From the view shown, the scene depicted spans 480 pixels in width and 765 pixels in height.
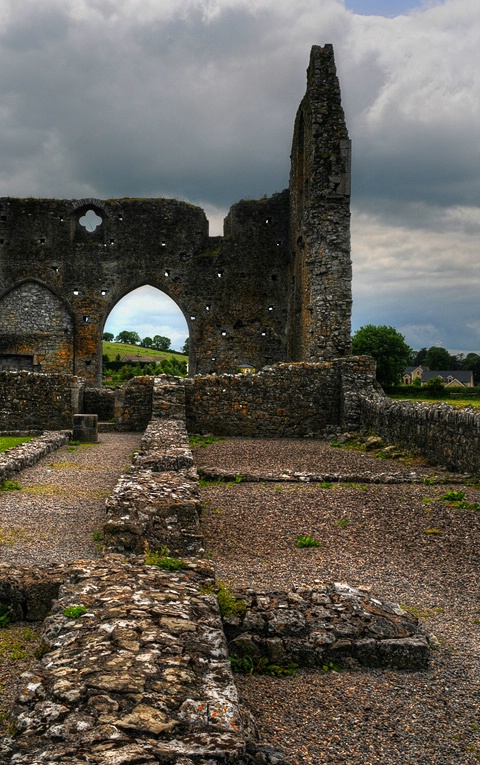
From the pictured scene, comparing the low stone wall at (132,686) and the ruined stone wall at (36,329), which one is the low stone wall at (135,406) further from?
the low stone wall at (132,686)

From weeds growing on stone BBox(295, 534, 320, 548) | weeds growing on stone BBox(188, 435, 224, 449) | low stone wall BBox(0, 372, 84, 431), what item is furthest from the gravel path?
low stone wall BBox(0, 372, 84, 431)

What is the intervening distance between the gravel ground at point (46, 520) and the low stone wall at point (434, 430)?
526 centimetres

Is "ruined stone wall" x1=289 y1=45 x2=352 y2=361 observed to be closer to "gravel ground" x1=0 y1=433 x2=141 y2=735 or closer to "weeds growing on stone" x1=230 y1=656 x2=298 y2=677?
"gravel ground" x1=0 y1=433 x2=141 y2=735

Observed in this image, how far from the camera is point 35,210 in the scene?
26.2 meters

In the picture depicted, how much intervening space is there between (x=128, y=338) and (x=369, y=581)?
103 meters

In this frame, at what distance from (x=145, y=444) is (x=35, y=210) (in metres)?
19.4

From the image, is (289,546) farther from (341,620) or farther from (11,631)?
(11,631)

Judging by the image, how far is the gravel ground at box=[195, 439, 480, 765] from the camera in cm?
294

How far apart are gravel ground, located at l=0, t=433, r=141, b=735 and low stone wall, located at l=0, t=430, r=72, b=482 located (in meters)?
0.16

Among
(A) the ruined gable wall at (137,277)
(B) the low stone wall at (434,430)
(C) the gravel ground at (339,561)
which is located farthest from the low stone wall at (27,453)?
(A) the ruined gable wall at (137,277)

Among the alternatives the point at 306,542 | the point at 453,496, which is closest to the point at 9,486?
the point at 306,542

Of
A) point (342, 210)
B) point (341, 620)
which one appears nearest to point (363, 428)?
point (342, 210)

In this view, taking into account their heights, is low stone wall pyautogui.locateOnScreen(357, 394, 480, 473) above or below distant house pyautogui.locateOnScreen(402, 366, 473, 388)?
below

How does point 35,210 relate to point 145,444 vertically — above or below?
above
